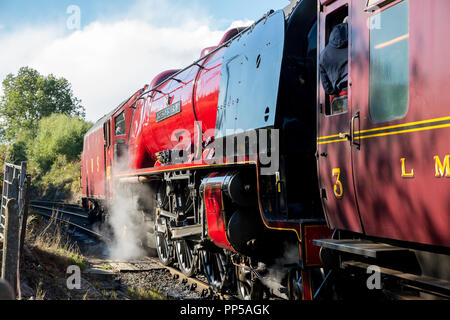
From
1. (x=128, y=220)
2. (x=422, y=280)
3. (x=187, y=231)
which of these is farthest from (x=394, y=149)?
(x=128, y=220)

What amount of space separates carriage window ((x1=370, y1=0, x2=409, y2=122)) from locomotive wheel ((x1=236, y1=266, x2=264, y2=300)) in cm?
293

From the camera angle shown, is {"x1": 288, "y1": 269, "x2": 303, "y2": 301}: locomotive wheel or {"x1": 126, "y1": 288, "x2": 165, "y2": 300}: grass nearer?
{"x1": 288, "y1": 269, "x2": 303, "y2": 301}: locomotive wheel

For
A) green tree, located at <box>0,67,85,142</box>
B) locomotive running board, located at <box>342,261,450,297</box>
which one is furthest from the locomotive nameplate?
green tree, located at <box>0,67,85,142</box>

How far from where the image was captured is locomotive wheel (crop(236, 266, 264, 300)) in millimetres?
5434

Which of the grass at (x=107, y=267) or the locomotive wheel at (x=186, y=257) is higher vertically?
the locomotive wheel at (x=186, y=257)

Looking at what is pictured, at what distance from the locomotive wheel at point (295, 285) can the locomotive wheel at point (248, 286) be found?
692 mm

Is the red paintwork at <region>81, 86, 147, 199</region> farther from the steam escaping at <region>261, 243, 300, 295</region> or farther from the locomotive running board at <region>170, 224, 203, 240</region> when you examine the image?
the steam escaping at <region>261, 243, 300, 295</region>

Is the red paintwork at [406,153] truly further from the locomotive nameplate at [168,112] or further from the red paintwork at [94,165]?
the red paintwork at [94,165]

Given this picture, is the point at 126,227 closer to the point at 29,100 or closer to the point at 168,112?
the point at 168,112

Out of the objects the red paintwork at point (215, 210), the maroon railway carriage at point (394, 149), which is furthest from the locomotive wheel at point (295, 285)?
the maroon railway carriage at point (394, 149)

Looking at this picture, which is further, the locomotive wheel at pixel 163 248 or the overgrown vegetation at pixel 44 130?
the overgrown vegetation at pixel 44 130

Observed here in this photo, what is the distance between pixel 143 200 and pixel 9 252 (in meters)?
5.76

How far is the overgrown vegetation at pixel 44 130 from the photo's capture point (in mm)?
38469
